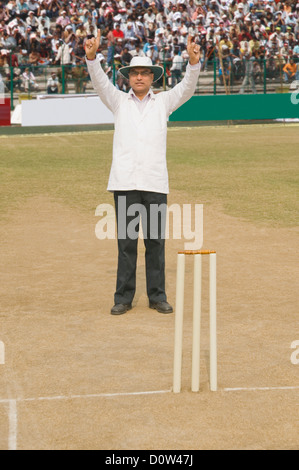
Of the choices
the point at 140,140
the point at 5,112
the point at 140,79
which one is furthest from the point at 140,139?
the point at 5,112

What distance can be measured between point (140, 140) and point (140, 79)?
0.59 m

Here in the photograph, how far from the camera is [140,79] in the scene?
7590 mm

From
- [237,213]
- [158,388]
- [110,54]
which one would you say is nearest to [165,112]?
[158,388]

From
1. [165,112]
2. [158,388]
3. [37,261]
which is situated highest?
[165,112]

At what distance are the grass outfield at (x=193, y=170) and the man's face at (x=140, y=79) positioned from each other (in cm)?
557

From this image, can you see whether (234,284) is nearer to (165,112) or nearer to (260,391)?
(165,112)

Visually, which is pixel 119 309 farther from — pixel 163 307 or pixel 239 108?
pixel 239 108

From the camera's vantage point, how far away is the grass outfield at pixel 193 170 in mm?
14648

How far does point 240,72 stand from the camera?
32.6 m

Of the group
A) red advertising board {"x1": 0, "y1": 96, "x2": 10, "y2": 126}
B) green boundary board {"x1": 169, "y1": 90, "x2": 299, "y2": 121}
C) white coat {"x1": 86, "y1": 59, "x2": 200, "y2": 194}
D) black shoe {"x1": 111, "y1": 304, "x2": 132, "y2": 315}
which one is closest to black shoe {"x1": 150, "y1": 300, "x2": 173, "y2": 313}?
black shoe {"x1": 111, "y1": 304, "x2": 132, "y2": 315}

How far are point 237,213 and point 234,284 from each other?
4555mm

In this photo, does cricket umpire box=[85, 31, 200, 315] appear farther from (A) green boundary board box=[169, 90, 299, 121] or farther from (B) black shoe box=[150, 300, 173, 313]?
(A) green boundary board box=[169, 90, 299, 121]

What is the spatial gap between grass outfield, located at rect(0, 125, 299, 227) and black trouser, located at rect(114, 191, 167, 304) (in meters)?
5.12

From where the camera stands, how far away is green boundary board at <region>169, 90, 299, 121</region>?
30812 mm
